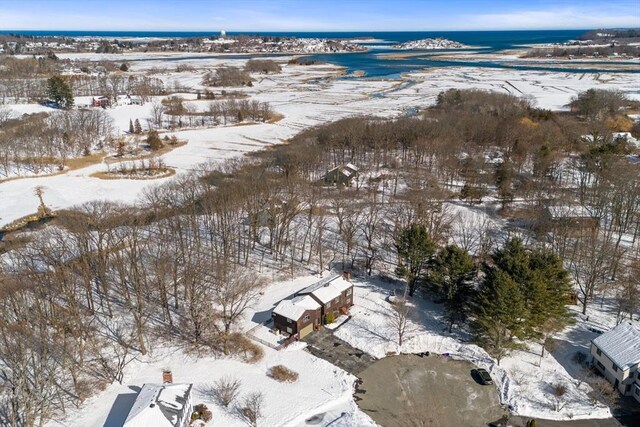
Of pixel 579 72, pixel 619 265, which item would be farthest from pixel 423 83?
pixel 619 265

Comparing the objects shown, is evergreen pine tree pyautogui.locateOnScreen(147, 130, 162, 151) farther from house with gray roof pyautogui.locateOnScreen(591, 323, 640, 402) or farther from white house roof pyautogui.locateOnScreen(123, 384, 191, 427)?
house with gray roof pyautogui.locateOnScreen(591, 323, 640, 402)

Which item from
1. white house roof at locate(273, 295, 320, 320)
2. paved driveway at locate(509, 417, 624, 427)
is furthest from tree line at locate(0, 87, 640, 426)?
paved driveway at locate(509, 417, 624, 427)

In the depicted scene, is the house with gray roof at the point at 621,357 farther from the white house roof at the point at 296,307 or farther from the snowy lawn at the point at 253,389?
the white house roof at the point at 296,307

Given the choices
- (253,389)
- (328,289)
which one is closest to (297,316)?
(328,289)

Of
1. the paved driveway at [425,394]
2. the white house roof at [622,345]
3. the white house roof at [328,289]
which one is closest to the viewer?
the paved driveway at [425,394]

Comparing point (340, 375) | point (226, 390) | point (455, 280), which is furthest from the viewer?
point (455, 280)

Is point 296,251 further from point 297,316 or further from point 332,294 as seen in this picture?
point 297,316

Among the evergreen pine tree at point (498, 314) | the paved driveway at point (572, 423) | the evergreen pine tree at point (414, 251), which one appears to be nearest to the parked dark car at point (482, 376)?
the evergreen pine tree at point (498, 314)
